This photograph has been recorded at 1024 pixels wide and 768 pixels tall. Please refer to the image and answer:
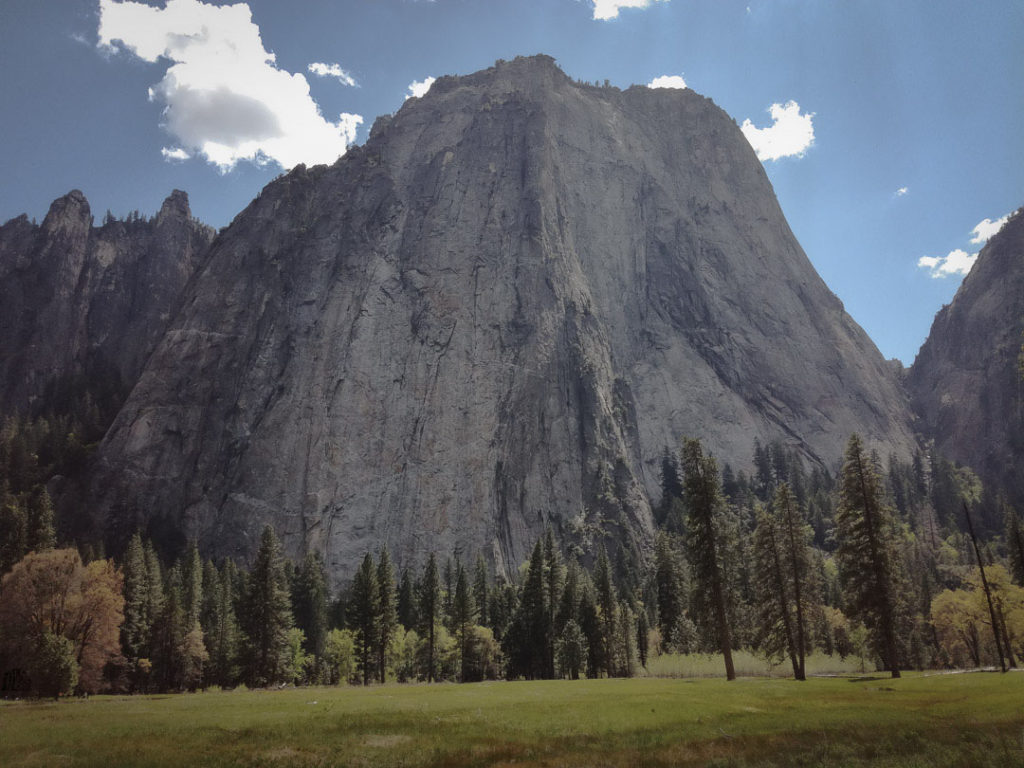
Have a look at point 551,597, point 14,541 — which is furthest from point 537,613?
point 14,541

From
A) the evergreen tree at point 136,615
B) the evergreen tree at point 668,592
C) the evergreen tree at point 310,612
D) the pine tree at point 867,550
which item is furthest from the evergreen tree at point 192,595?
the pine tree at point 867,550

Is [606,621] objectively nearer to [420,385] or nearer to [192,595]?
[192,595]

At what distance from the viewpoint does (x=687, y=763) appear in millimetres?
17578

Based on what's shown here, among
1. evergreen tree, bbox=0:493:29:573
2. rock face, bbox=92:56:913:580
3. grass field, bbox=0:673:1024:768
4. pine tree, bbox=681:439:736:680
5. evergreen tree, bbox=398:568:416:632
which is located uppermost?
rock face, bbox=92:56:913:580

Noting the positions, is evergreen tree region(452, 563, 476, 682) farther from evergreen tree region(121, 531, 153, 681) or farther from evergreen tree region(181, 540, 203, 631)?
evergreen tree region(121, 531, 153, 681)

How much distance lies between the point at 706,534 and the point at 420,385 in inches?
4674

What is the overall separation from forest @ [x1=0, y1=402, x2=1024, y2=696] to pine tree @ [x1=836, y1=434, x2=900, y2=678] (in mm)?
124

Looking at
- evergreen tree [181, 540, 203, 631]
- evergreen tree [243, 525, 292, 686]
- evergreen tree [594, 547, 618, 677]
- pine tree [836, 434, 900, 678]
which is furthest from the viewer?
evergreen tree [181, 540, 203, 631]

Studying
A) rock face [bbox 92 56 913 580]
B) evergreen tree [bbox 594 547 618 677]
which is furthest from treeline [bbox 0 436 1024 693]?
rock face [bbox 92 56 913 580]

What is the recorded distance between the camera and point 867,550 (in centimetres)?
4350

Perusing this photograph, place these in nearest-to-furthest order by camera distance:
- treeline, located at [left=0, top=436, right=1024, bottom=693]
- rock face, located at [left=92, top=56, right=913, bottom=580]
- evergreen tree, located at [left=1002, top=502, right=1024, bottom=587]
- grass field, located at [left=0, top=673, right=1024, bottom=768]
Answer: grass field, located at [left=0, top=673, right=1024, bottom=768]
treeline, located at [left=0, top=436, right=1024, bottom=693]
evergreen tree, located at [left=1002, top=502, right=1024, bottom=587]
rock face, located at [left=92, top=56, right=913, bottom=580]

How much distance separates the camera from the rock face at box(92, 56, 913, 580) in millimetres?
144250

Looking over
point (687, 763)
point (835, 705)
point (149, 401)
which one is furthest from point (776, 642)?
point (149, 401)

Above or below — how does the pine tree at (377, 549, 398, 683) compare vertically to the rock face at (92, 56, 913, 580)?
below
